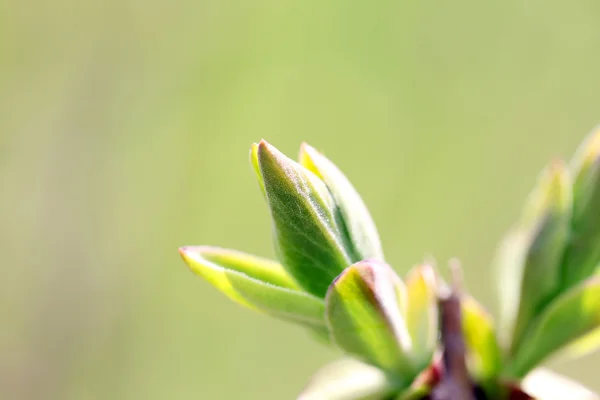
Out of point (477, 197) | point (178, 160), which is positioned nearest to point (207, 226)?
point (178, 160)

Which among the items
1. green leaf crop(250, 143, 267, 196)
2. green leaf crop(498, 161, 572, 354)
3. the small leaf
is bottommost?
the small leaf

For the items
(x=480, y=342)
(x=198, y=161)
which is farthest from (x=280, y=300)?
(x=198, y=161)

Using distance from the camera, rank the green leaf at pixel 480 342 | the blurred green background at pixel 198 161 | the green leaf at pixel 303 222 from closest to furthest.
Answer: the green leaf at pixel 303 222
the green leaf at pixel 480 342
the blurred green background at pixel 198 161

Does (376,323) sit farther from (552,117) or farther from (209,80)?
(552,117)

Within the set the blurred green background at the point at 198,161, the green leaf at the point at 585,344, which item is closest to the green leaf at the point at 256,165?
the green leaf at the point at 585,344

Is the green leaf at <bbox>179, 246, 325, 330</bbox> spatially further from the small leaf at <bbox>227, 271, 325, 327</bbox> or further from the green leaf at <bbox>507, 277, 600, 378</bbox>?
the green leaf at <bbox>507, 277, 600, 378</bbox>

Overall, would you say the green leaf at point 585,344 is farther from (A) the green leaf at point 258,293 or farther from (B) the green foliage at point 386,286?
(A) the green leaf at point 258,293

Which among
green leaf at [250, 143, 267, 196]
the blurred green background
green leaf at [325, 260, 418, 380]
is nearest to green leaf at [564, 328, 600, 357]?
green leaf at [325, 260, 418, 380]
